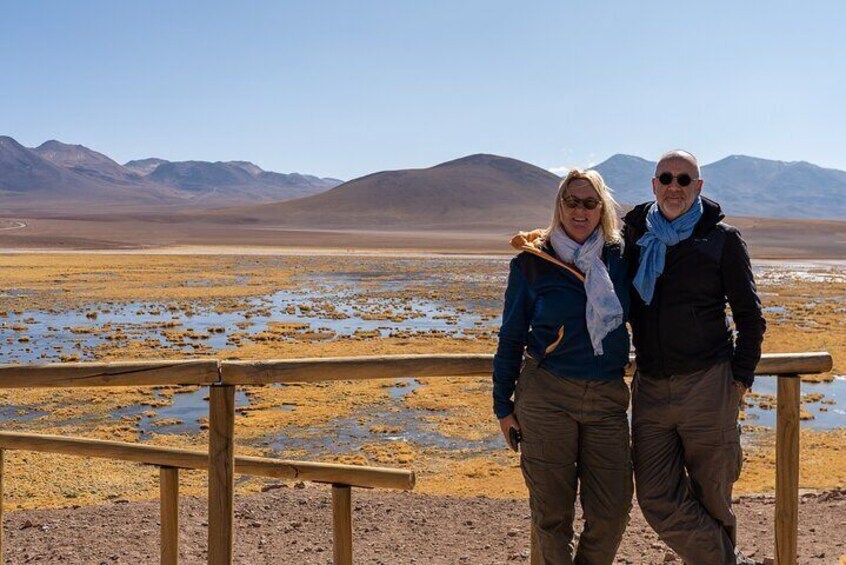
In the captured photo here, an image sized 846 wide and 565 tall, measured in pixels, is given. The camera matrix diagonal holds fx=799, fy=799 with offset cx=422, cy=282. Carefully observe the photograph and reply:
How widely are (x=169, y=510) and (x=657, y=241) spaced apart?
2.65 metres

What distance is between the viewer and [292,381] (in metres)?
3.37

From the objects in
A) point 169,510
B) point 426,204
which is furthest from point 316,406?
point 426,204

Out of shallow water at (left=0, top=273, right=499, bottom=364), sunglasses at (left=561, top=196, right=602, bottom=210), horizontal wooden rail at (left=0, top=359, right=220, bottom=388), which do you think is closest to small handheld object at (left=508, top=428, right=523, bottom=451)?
sunglasses at (left=561, top=196, right=602, bottom=210)

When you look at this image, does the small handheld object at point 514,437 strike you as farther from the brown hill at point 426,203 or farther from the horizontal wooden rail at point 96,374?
the brown hill at point 426,203

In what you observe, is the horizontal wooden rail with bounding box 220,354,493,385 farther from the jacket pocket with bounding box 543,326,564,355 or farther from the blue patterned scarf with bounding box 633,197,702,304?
the blue patterned scarf with bounding box 633,197,702,304

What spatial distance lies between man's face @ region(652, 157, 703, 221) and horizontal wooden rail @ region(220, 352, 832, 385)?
0.69 meters

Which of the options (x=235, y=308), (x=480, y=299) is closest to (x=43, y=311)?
(x=235, y=308)

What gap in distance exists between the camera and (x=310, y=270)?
4584cm

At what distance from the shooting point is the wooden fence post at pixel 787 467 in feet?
11.3

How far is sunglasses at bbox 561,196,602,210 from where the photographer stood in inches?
113

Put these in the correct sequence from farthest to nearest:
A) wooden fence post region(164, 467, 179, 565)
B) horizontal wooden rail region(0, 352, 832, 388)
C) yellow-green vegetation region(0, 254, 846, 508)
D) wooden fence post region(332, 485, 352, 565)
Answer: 1. yellow-green vegetation region(0, 254, 846, 508)
2. wooden fence post region(164, 467, 179, 565)
3. wooden fence post region(332, 485, 352, 565)
4. horizontal wooden rail region(0, 352, 832, 388)

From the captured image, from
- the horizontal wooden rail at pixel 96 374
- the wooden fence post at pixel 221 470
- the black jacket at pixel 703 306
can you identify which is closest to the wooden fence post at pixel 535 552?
the black jacket at pixel 703 306

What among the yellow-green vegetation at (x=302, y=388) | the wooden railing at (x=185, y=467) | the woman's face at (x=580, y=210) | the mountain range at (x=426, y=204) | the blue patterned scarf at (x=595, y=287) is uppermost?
the mountain range at (x=426, y=204)

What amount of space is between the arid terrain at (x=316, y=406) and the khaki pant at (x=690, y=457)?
2.29 meters
